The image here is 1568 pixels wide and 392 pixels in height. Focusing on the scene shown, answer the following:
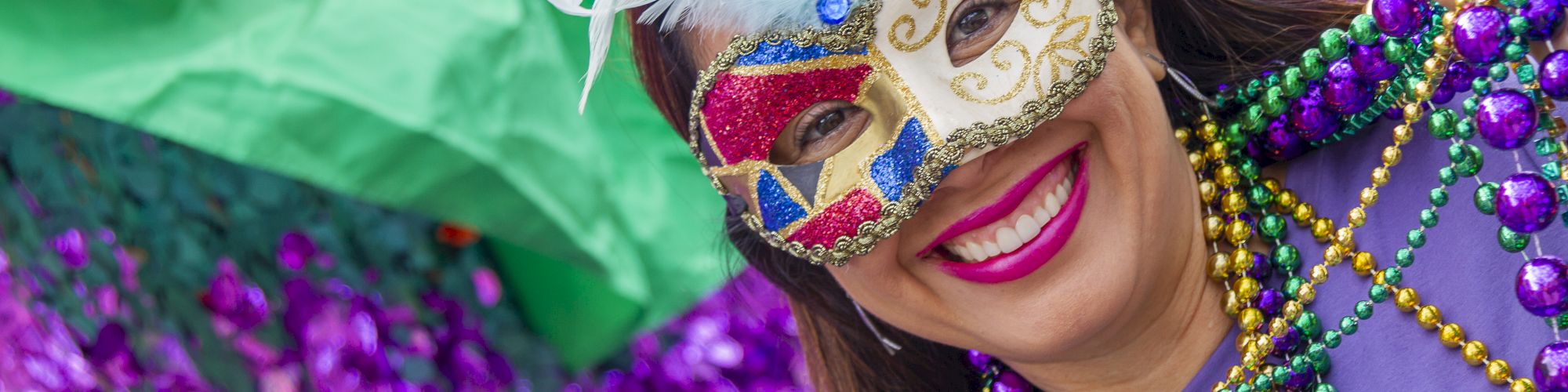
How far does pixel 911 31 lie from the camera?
1250 mm

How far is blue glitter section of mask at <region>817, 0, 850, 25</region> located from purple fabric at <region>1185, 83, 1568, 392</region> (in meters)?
0.48

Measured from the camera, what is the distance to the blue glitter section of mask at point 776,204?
1.31 meters

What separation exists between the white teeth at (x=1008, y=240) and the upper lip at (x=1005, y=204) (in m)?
0.01

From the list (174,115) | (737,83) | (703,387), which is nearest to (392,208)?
(174,115)

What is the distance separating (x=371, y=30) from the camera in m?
2.08

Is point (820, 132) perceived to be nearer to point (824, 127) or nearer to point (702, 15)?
point (824, 127)

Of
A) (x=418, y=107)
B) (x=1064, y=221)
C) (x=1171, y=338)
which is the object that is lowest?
(x=418, y=107)

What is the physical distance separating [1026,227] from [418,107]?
1.04 metres

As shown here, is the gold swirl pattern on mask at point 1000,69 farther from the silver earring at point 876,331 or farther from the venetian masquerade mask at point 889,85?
the silver earring at point 876,331

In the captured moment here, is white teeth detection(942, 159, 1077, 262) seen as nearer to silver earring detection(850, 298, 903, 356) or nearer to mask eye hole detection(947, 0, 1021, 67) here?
mask eye hole detection(947, 0, 1021, 67)

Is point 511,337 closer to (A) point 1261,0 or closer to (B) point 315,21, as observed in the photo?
(B) point 315,21

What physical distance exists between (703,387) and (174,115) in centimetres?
102

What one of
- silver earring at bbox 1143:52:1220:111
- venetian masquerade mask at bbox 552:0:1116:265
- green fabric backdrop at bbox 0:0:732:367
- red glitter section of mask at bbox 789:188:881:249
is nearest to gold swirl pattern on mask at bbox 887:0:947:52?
venetian masquerade mask at bbox 552:0:1116:265

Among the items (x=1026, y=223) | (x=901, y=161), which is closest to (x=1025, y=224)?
(x=1026, y=223)
